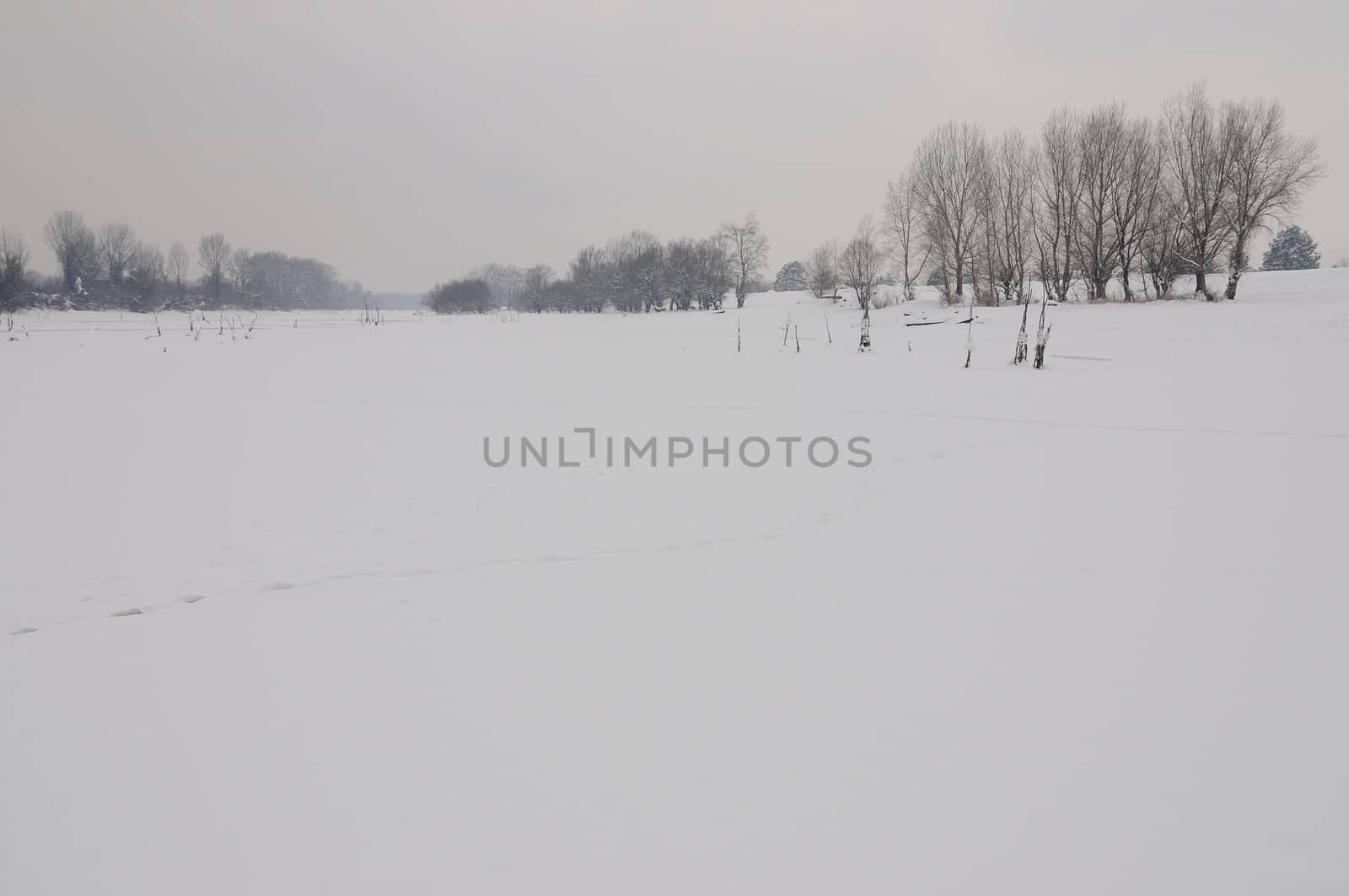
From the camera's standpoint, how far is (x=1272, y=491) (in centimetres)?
716

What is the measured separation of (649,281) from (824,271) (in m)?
19.5

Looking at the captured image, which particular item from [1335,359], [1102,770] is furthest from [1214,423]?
[1102,770]

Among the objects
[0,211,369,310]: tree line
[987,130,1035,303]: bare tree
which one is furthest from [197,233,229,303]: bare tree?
[987,130,1035,303]: bare tree

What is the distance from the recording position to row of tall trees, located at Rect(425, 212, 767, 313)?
63.0 metres

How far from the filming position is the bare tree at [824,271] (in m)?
52.3

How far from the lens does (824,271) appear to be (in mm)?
52344

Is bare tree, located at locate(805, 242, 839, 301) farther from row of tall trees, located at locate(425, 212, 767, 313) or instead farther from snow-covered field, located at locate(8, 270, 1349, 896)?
snow-covered field, located at locate(8, 270, 1349, 896)

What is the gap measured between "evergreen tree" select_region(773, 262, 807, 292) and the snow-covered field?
82.4 meters

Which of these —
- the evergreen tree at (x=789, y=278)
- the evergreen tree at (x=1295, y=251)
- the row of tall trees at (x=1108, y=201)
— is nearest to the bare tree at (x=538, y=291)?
the evergreen tree at (x=789, y=278)

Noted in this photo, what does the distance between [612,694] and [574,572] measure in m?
2.02

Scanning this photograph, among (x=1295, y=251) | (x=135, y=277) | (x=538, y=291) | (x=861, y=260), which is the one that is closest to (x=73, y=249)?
(x=135, y=277)

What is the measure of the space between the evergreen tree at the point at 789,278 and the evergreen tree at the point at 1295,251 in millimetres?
47989

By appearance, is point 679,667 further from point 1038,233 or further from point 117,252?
point 117,252

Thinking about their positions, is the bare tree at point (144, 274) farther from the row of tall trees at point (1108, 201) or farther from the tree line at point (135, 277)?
the row of tall trees at point (1108, 201)
